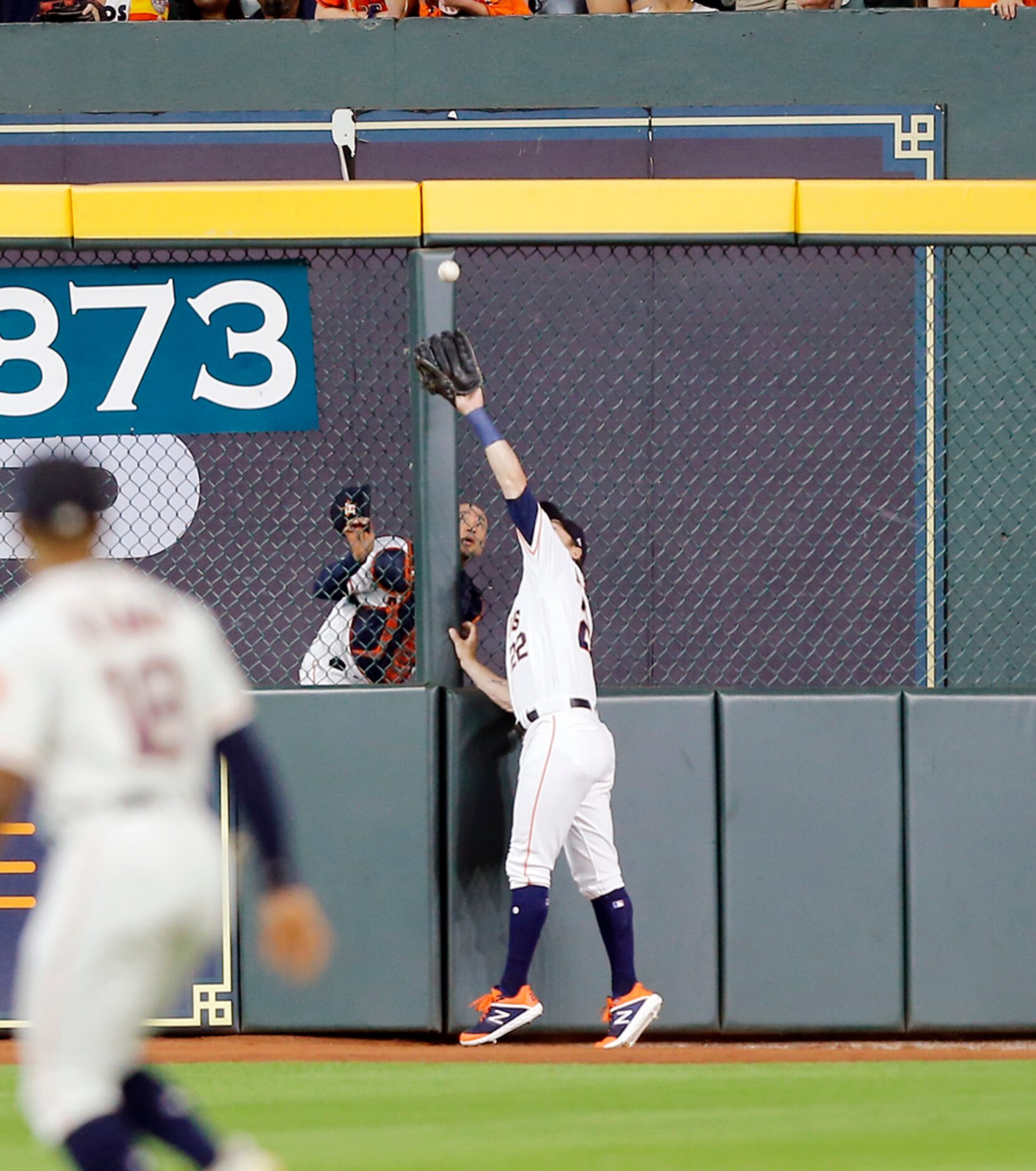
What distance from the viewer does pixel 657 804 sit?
20.2ft

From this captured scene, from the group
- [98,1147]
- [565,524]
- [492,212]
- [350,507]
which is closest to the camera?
[98,1147]

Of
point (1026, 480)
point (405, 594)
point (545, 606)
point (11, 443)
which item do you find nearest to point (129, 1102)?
point (545, 606)

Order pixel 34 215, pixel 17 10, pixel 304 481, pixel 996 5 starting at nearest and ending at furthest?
pixel 34 215
pixel 304 481
pixel 996 5
pixel 17 10

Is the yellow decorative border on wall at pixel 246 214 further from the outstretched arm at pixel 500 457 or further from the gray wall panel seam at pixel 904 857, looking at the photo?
Answer: the gray wall panel seam at pixel 904 857

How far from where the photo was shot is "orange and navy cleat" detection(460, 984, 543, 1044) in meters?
5.77

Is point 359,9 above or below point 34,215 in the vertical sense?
above

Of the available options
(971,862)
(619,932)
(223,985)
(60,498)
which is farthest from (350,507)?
(60,498)

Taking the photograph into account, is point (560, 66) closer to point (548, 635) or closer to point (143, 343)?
point (143, 343)

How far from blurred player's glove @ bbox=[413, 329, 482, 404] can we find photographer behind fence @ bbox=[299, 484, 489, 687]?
0.78 metres

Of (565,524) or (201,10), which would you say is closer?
(565,524)

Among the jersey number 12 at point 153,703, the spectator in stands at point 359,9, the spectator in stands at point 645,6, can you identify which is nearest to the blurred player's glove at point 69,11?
the spectator in stands at point 359,9

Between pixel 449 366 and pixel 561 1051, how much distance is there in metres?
2.33

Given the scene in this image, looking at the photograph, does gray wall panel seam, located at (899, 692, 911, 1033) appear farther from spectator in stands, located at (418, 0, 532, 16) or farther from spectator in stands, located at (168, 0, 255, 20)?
spectator in stands, located at (168, 0, 255, 20)

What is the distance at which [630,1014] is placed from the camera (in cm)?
579
